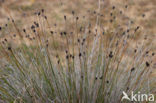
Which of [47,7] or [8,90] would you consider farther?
[47,7]

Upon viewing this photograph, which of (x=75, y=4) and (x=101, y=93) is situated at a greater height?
(x=75, y=4)

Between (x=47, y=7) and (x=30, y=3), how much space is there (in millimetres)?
593

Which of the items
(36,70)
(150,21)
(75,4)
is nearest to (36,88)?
(36,70)

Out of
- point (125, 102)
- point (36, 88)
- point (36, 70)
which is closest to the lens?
point (125, 102)

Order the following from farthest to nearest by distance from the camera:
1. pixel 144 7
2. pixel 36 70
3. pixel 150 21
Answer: pixel 144 7 < pixel 150 21 < pixel 36 70

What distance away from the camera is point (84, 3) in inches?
227

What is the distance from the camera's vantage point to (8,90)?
2.06 metres

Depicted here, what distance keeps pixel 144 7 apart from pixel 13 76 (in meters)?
4.11

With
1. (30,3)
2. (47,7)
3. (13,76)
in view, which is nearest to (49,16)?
(47,7)

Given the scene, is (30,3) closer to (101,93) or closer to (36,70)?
(36,70)

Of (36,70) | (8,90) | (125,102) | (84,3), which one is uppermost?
(84,3)

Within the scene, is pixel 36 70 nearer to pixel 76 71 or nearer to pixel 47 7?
pixel 76 71

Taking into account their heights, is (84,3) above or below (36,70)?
above

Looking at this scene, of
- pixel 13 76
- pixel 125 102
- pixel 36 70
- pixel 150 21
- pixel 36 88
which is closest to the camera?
pixel 125 102
